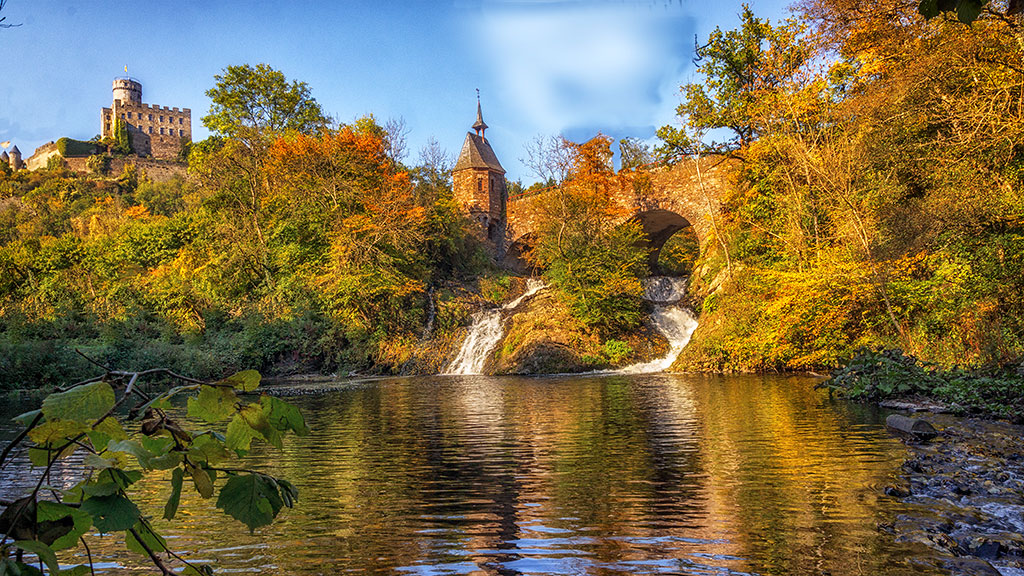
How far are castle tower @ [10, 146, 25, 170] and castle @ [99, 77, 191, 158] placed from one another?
372 inches

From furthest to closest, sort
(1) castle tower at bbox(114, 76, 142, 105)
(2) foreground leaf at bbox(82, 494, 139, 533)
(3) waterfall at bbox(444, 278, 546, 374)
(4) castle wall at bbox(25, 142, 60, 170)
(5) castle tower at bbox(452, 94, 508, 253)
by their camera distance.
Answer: (1) castle tower at bbox(114, 76, 142, 105) → (4) castle wall at bbox(25, 142, 60, 170) → (5) castle tower at bbox(452, 94, 508, 253) → (3) waterfall at bbox(444, 278, 546, 374) → (2) foreground leaf at bbox(82, 494, 139, 533)

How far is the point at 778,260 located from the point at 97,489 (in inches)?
904

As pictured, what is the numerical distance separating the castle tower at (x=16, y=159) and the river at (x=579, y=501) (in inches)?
3254

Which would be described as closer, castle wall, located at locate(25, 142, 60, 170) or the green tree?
the green tree

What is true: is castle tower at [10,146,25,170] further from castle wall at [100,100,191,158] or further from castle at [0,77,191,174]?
castle wall at [100,100,191,158]

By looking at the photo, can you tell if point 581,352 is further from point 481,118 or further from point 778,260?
point 481,118

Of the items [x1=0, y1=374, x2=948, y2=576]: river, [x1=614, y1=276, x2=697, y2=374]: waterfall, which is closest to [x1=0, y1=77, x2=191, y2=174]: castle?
[x1=614, y1=276, x2=697, y2=374]: waterfall

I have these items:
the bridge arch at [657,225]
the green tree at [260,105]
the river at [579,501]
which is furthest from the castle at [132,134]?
the river at [579,501]

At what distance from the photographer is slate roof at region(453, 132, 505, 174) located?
41438 mm

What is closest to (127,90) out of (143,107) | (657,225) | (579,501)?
(143,107)

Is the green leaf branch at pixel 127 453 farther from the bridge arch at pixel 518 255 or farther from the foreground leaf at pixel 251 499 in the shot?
the bridge arch at pixel 518 255

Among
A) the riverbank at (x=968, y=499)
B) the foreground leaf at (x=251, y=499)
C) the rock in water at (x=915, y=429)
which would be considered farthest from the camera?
the rock in water at (x=915, y=429)

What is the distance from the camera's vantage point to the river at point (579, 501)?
13.3 ft

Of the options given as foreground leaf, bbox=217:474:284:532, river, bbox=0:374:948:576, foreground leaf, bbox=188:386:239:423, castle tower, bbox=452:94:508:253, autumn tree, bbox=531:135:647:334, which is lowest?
river, bbox=0:374:948:576
